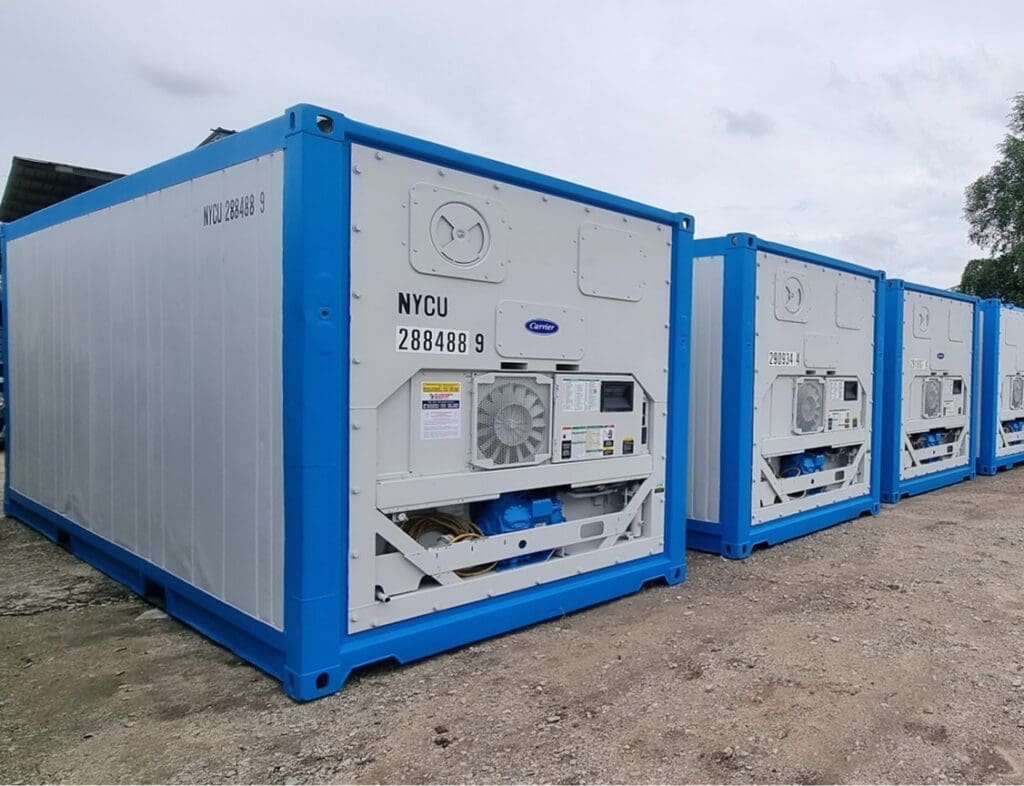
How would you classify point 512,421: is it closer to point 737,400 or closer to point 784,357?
point 737,400

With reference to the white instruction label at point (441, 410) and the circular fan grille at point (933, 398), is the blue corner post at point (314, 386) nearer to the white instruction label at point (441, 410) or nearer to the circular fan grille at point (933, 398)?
the white instruction label at point (441, 410)

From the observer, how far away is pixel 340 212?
2.73 meters

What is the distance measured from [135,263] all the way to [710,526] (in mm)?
3978

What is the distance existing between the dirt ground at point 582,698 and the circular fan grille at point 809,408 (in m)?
1.53

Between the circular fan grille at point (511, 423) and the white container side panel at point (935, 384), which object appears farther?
the white container side panel at point (935, 384)

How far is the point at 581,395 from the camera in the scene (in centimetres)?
376

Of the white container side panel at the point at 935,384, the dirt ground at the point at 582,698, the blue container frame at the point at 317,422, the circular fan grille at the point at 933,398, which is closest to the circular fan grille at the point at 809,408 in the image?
the dirt ground at the point at 582,698

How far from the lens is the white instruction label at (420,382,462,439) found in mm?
3094

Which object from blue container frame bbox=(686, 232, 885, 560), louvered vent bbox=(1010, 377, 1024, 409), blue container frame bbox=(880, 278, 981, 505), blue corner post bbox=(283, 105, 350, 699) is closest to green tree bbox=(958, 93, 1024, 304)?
louvered vent bbox=(1010, 377, 1024, 409)

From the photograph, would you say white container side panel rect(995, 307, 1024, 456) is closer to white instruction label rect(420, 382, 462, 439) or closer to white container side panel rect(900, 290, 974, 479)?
white container side panel rect(900, 290, 974, 479)

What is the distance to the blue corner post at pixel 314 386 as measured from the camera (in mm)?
2646

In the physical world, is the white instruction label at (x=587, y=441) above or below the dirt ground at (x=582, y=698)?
above

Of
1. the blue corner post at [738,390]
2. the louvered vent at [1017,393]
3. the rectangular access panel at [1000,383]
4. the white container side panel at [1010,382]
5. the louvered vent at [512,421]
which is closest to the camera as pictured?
the louvered vent at [512,421]

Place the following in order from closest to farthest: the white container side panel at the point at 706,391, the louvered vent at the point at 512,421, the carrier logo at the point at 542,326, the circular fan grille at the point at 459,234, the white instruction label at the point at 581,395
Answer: the circular fan grille at the point at 459,234 → the louvered vent at the point at 512,421 → the carrier logo at the point at 542,326 → the white instruction label at the point at 581,395 → the white container side panel at the point at 706,391
